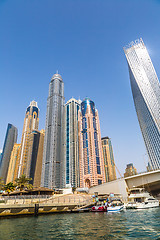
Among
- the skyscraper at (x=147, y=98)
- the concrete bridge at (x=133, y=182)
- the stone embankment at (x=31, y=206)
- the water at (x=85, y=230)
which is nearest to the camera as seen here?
the water at (x=85, y=230)

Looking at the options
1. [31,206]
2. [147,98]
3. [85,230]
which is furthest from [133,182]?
[147,98]

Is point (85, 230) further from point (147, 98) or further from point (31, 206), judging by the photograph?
point (147, 98)

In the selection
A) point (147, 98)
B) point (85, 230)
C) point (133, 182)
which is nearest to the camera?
point (85, 230)

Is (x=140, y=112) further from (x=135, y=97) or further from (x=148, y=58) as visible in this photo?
(x=148, y=58)

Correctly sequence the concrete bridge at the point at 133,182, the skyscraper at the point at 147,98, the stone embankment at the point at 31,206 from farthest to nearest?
the skyscraper at the point at 147,98 → the concrete bridge at the point at 133,182 → the stone embankment at the point at 31,206

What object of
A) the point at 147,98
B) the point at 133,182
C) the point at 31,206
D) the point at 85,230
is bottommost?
the point at 85,230

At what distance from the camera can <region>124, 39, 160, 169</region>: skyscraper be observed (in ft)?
538

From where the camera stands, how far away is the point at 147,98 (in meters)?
166

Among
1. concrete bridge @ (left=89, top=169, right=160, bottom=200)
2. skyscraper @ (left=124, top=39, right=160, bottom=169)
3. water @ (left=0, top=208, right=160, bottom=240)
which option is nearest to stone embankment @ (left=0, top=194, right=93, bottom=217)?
water @ (left=0, top=208, right=160, bottom=240)

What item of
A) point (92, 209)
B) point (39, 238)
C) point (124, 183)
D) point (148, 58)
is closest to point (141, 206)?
point (92, 209)

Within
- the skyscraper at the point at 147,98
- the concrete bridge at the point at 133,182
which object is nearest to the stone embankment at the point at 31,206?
the concrete bridge at the point at 133,182

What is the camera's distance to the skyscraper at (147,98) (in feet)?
538

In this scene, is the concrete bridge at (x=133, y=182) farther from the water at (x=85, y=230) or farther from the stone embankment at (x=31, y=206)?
the water at (x=85, y=230)

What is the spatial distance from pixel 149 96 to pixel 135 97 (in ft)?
75.4
